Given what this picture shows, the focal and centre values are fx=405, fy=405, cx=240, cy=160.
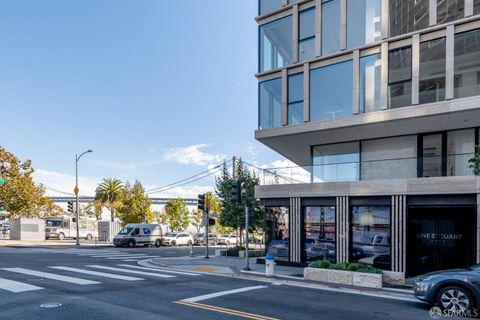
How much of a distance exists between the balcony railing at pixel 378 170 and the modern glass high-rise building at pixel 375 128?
0.15ft

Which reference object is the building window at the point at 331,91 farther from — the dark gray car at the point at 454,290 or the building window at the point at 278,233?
the dark gray car at the point at 454,290

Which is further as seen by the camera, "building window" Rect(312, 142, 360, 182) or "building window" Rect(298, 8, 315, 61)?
"building window" Rect(298, 8, 315, 61)

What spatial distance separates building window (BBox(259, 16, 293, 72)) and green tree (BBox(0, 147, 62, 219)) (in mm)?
31203

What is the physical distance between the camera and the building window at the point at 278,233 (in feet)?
65.2

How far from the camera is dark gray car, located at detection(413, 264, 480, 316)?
9.59 meters

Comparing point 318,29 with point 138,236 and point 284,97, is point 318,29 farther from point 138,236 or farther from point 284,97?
point 138,236

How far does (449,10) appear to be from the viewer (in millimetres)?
16812

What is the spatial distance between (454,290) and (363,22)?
1314 centimetres

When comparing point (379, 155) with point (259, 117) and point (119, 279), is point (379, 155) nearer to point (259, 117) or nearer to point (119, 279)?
point (259, 117)

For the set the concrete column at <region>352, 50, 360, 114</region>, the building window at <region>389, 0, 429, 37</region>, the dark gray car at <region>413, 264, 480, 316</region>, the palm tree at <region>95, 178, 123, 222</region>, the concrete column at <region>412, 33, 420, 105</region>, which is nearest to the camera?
the dark gray car at <region>413, 264, 480, 316</region>

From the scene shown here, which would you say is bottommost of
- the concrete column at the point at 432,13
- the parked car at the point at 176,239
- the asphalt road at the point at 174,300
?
the parked car at the point at 176,239

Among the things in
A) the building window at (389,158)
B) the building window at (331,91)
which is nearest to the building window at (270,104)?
the building window at (331,91)

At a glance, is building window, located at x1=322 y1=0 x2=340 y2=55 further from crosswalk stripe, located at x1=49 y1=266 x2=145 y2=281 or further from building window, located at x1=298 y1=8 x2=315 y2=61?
crosswalk stripe, located at x1=49 y1=266 x2=145 y2=281

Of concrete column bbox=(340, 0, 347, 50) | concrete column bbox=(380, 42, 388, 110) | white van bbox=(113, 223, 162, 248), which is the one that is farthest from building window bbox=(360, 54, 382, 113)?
white van bbox=(113, 223, 162, 248)
